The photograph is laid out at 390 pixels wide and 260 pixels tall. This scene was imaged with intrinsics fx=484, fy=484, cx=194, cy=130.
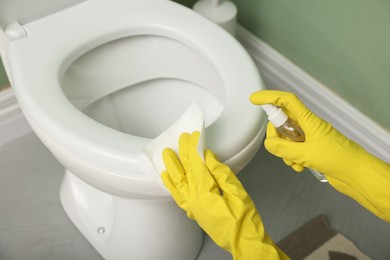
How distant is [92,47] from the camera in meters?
0.88

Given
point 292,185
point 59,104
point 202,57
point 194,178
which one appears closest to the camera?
point 194,178

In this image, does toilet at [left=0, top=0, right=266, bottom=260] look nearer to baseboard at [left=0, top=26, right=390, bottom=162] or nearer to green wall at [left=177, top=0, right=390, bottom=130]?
baseboard at [left=0, top=26, right=390, bottom=162]

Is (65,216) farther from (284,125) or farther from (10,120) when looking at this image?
(284,125)

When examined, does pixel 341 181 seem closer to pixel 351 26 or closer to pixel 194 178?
pixel 194 178

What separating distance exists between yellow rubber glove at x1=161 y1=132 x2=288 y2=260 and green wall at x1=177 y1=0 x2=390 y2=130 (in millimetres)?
560

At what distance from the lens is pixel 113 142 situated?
0.70 metres

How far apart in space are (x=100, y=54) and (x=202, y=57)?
198 mm

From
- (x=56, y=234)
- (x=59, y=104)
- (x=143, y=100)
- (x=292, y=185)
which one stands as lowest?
(x=56, y=234)

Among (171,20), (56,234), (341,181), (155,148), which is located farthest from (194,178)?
(56,234)

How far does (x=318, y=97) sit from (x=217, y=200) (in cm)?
70

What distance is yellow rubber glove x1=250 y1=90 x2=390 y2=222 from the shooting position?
65cm

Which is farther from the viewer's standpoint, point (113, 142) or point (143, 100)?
point (143, 100)

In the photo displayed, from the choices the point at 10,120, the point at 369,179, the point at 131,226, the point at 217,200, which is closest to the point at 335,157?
the point at 369,179

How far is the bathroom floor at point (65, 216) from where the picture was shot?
41.2 inches
